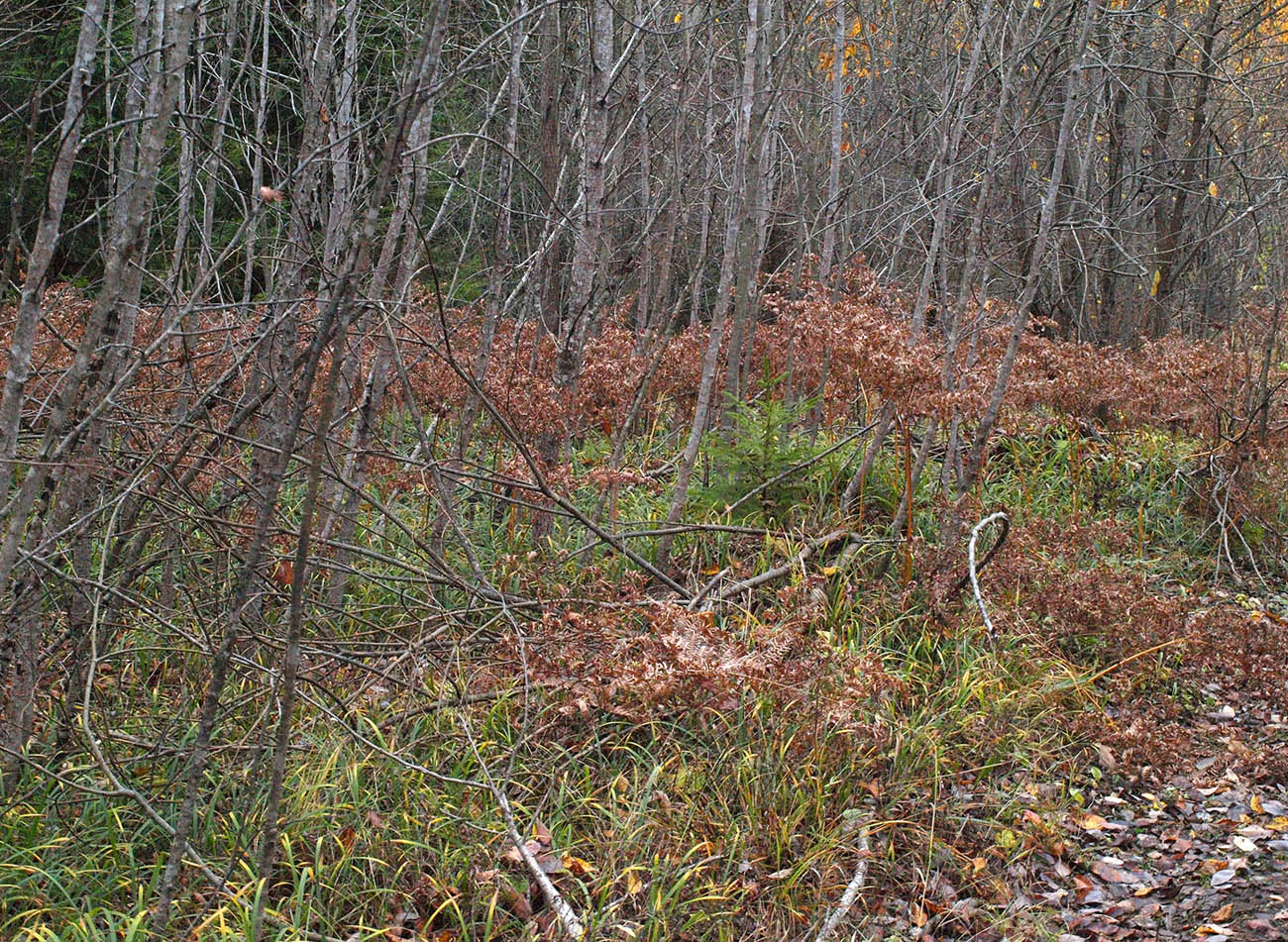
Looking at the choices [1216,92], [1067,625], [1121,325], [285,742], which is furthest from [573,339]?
[1216,92]

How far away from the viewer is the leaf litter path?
3.89m

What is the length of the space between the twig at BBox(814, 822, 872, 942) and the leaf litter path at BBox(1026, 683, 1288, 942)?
660 mm

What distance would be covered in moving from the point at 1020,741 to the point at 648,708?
6.21 feet

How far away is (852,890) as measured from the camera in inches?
154

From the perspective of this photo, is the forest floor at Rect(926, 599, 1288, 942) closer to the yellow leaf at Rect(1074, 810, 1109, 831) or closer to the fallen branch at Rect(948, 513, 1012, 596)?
the yellow leaf at Rect(1074, 810, 1109, 831)

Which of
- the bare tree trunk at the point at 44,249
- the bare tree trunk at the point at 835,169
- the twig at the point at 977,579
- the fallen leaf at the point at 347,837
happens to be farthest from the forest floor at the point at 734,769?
the bare tree trunk at the point at 835,169

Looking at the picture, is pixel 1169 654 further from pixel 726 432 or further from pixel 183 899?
pixel 183 899

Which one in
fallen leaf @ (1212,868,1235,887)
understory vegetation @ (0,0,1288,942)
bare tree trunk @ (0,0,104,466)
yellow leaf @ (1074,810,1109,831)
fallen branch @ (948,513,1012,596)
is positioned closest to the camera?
bare tree trunk @ (0,0,104,466)

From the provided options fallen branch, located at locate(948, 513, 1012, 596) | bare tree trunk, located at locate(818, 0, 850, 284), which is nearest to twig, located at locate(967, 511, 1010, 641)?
fallen branch, located at locate(948, 513, 1012, 596)

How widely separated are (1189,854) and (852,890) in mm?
1551

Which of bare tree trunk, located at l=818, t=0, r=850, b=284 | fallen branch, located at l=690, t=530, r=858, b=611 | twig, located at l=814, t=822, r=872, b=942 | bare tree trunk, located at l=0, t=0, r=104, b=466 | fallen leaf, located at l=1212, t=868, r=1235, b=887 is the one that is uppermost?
bare tree trunk, located at l=818, t=0, r=850, b=284

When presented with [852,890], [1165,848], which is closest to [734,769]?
[852,890]

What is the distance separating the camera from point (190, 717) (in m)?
4.46

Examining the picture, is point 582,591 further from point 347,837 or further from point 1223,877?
point 1223,877
